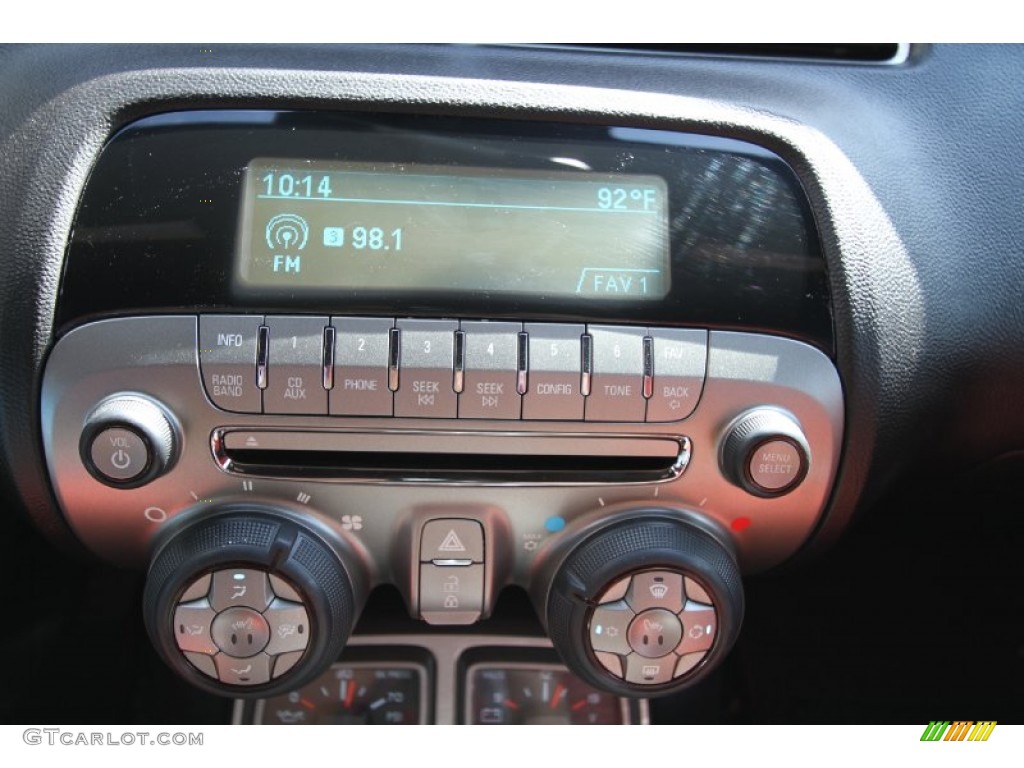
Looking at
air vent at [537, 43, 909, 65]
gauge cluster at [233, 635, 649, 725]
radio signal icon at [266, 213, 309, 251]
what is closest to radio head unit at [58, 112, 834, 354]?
radio signal icon at [266, 213, 309, 251]

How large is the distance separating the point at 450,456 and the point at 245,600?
23cm

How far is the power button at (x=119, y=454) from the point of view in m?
0.86

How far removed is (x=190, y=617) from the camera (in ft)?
2.89

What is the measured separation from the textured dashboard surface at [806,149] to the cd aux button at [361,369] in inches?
8.3

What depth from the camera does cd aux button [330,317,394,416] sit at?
856 mm

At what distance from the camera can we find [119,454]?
87 centimetres

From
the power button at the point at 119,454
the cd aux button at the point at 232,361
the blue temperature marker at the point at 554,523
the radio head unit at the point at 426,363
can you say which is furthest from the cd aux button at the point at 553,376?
the power button at the point at 119,454

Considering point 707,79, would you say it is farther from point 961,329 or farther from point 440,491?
point 440,491

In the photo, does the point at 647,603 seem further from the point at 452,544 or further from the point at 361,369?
the point at 361,369

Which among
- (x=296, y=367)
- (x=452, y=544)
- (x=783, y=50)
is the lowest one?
(x=452, y=544)

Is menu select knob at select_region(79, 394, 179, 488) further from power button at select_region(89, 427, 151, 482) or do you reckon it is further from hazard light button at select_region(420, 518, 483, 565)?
hazard light button at select_region(420, 518, 483, 565)

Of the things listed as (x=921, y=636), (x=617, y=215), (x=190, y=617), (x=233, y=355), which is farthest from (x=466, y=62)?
(x=921, y=636)

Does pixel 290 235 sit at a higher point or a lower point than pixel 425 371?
higher
